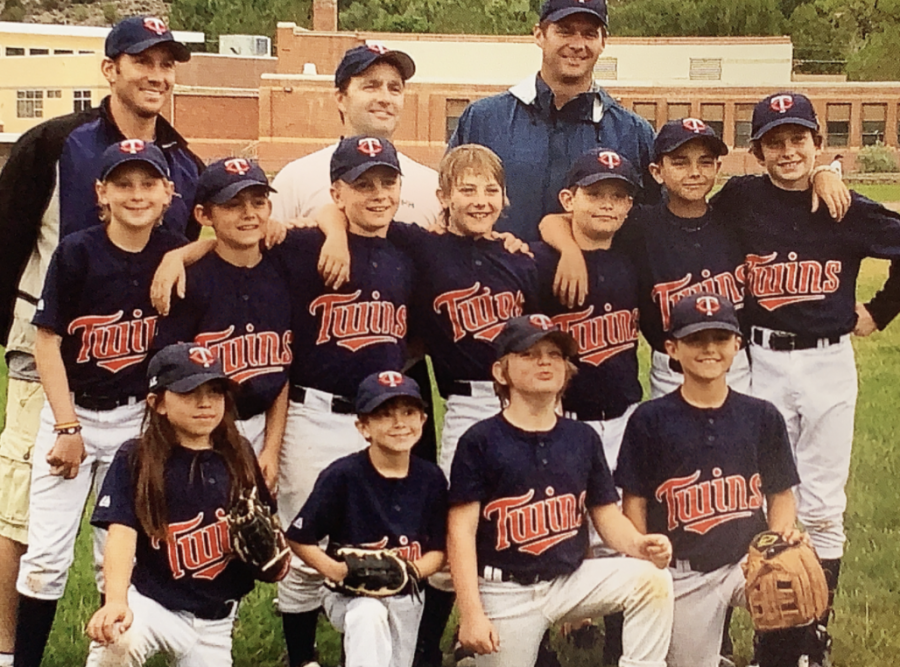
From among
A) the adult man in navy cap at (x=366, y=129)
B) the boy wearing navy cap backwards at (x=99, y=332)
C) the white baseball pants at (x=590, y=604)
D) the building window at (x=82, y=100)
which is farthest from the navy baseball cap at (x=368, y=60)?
the white baseball pants at (x=590, y=604)

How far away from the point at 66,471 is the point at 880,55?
8.52 feet

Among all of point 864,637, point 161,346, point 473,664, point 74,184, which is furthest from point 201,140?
point 864,637

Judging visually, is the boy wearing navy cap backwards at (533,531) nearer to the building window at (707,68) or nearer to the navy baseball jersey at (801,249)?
the navy baseball jersey at (801,249)

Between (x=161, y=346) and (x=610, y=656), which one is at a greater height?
(x=161, y=346)

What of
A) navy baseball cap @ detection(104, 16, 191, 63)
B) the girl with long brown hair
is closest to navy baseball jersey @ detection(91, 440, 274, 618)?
the girl with long brown hair

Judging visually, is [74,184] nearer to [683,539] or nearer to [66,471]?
[66,471]

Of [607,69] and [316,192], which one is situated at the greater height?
[607,69]

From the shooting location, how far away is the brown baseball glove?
9.50ft

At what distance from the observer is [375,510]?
8.84 feet

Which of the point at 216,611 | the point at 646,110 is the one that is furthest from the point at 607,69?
the point at 216,611

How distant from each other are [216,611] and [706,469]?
129 cm

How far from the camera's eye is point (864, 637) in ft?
10.2

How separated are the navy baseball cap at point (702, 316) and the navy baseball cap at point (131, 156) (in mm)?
1368

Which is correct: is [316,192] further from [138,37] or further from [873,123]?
[873,123]
